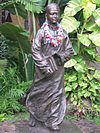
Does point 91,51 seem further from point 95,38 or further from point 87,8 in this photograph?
point 87,8

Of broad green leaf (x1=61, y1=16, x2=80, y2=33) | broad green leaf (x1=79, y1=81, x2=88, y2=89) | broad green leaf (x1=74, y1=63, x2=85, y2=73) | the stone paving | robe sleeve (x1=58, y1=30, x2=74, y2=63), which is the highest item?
broad green leaf (x1=61, y1=16, x2=80, y2=33)

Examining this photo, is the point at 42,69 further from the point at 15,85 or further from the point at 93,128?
the point at 15,85

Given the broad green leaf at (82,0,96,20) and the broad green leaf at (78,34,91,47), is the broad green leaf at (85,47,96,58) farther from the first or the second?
the broad green leaf at (82,0,96,20)

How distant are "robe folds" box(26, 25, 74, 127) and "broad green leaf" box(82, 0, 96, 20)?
2.06 metres

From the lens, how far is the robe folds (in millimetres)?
4727

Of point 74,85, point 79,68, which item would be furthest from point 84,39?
point 74,85

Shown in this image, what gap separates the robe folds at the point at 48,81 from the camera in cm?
473

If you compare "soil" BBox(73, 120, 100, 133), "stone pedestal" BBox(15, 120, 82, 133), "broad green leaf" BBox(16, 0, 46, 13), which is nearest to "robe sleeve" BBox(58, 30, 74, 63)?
"stone pedestal" BBox(15, 120, 82, 133)

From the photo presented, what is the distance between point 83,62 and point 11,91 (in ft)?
5.18

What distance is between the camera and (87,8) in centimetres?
681

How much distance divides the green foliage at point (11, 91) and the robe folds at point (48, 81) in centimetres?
180

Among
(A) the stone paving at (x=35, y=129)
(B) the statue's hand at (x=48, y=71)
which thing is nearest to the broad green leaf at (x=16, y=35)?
(A) the stone paving at (x=35, y=129)

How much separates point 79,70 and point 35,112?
2.13 m

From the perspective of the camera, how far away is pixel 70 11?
699 cm
